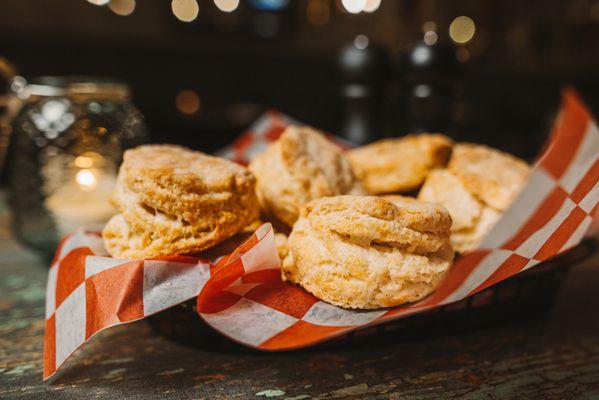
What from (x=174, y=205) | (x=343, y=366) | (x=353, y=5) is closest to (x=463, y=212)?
(x=343, y=366)

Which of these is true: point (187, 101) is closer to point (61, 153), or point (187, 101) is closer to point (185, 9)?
point (185, 9)

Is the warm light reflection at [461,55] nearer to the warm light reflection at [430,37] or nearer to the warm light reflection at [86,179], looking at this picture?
the warm light reflection at [430,37]

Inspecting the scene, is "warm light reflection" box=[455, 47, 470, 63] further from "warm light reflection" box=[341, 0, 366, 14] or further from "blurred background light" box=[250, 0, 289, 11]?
"blurred background light" box=[250, 0, 289, 11]

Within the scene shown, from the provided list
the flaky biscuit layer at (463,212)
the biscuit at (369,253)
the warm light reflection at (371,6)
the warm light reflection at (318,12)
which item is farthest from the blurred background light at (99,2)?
the biscuit at (369,253)

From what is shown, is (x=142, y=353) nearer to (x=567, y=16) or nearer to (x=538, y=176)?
(x=538, y=176)

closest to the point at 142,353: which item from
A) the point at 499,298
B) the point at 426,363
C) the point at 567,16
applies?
the point at 426,363
